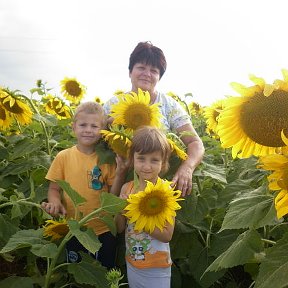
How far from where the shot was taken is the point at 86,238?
173cm

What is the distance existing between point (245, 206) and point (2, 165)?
212cm

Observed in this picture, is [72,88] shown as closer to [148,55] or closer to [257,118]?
[148,55]

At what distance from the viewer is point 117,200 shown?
6.04ft

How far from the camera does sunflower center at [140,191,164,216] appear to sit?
191cm

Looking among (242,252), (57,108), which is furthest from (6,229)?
(57,108)

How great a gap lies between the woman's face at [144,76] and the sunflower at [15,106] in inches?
28.6

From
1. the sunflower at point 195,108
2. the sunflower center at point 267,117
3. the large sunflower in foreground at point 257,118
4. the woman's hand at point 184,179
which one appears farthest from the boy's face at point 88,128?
the sunflower at point 195,108

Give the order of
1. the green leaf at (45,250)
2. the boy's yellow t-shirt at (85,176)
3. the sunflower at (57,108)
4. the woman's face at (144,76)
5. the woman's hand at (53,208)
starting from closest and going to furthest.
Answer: the green leaf at (45,250)
the woman's hand at (53,208)
the boy's yellow t-shirt at (85,176)
the woman's face at (144,76)
the sunflower at (57,108)

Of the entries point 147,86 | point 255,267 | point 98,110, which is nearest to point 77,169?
point 98,110

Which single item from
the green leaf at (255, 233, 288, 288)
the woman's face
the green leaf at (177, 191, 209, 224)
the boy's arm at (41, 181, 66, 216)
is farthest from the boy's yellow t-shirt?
the green leaf at (255, 233, 288, 288)

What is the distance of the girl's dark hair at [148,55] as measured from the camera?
2936mm

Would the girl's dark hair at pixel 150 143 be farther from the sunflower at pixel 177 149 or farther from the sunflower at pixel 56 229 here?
the sunflower at pixel 56 229

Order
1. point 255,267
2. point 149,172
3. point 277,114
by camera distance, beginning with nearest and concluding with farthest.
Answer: point 277,114 < point 149,172 < point 255,267

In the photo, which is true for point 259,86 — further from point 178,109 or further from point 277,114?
point 178,109
